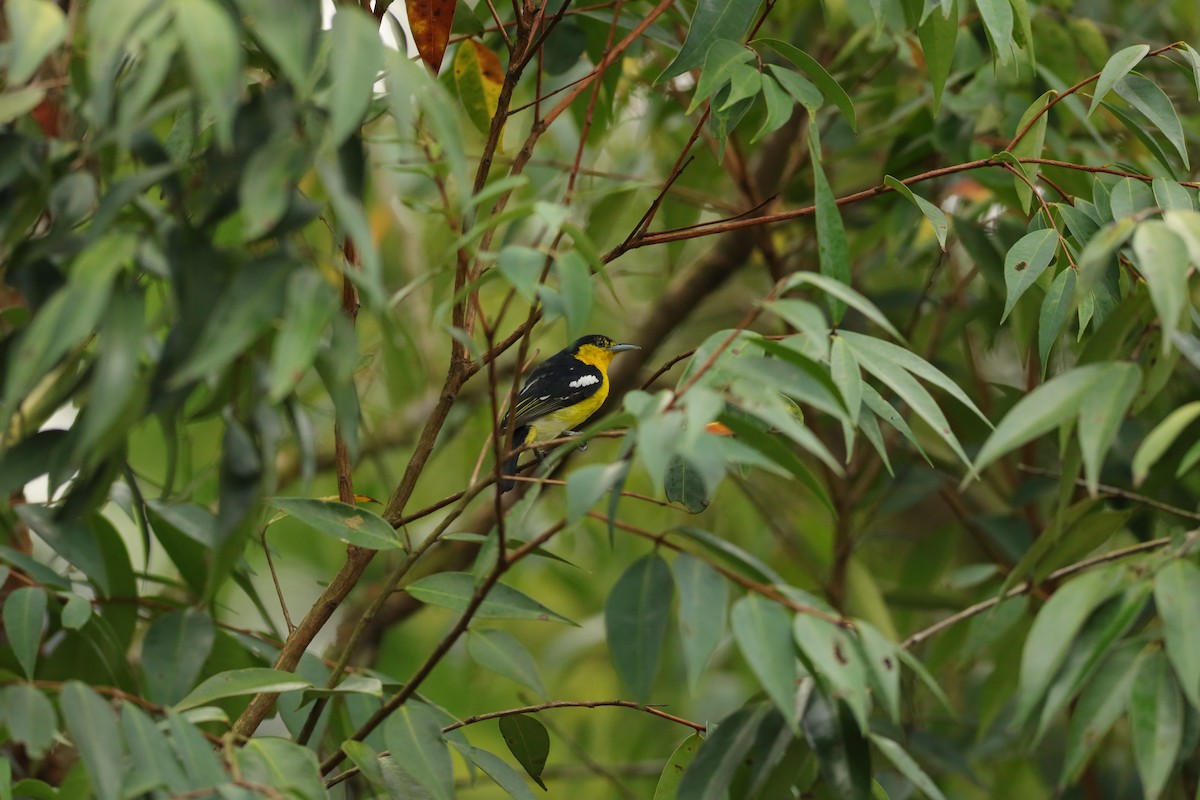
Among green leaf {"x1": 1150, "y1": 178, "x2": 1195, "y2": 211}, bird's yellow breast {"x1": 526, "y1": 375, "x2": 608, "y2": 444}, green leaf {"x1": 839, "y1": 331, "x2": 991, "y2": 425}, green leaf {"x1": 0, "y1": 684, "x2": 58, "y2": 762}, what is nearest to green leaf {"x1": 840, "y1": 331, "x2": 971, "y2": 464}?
green leaf {"x1": 839, "y1": 331, "x2": 991, "y2": 425}

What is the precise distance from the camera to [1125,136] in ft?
10.6

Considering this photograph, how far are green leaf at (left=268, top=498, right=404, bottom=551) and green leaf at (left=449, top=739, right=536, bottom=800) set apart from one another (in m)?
0.31

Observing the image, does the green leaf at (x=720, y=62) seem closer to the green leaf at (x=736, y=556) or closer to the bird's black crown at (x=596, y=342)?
the green leaf at (x=736, y=556)

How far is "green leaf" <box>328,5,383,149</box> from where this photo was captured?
3.59ft

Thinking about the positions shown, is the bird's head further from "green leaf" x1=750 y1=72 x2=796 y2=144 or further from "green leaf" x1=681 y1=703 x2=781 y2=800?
"green leaf" x1=681 y1=703 x2=781 y2=800

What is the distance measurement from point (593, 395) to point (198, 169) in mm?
2464

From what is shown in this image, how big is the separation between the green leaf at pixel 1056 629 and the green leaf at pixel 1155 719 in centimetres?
8

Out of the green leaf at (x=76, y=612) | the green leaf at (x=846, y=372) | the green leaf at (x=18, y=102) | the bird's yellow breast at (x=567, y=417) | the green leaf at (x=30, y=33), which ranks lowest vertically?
the bird's yellow breast at (x=567, y=417)

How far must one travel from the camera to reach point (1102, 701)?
132 centimetres

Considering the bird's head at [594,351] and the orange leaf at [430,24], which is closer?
the orange leaf at [430,24]

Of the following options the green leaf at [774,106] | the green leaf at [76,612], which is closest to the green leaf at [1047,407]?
the green leaf at [774,106]

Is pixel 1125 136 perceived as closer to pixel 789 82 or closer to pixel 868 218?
pixel 868 218

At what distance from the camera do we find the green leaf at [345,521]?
1.59 metres

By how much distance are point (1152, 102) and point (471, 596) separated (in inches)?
51.5
